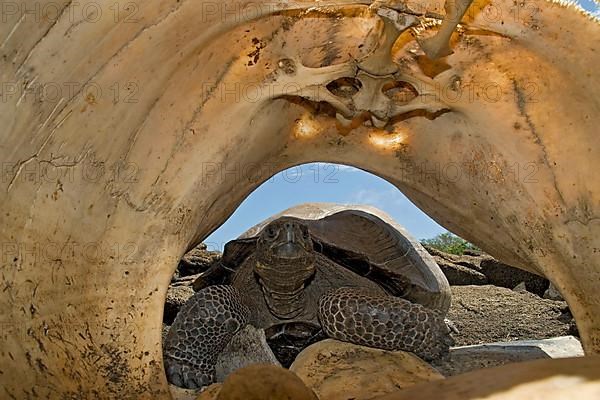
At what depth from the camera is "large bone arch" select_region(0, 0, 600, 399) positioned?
146 centimetres

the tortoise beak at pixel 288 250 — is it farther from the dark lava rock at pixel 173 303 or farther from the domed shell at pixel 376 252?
the dark lava rock at pixel 173 303

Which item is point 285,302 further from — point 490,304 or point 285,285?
point 490,304

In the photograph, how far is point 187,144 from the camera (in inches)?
75.9

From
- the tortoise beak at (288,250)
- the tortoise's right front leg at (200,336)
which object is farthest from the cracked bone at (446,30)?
the tortoise's right front leg at (200,336)

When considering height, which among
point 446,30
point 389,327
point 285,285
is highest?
point 446,30

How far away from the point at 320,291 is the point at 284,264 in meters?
0.63

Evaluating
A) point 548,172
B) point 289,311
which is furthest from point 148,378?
point 289,311

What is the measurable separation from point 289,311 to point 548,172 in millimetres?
1945

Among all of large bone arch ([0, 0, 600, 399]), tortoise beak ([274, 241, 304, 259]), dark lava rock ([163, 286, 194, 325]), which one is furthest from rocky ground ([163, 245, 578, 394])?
large bone arch ([0, 0, 600, 399])

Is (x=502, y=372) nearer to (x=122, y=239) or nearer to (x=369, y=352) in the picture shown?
(x=122, y=239)

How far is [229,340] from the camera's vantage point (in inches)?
125

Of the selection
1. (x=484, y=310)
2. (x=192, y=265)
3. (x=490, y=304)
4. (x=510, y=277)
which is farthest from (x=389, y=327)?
(x=510, y=277)

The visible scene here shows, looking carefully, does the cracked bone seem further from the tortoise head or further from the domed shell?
the domed shell

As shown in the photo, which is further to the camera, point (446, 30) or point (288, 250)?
point (288, 250)
